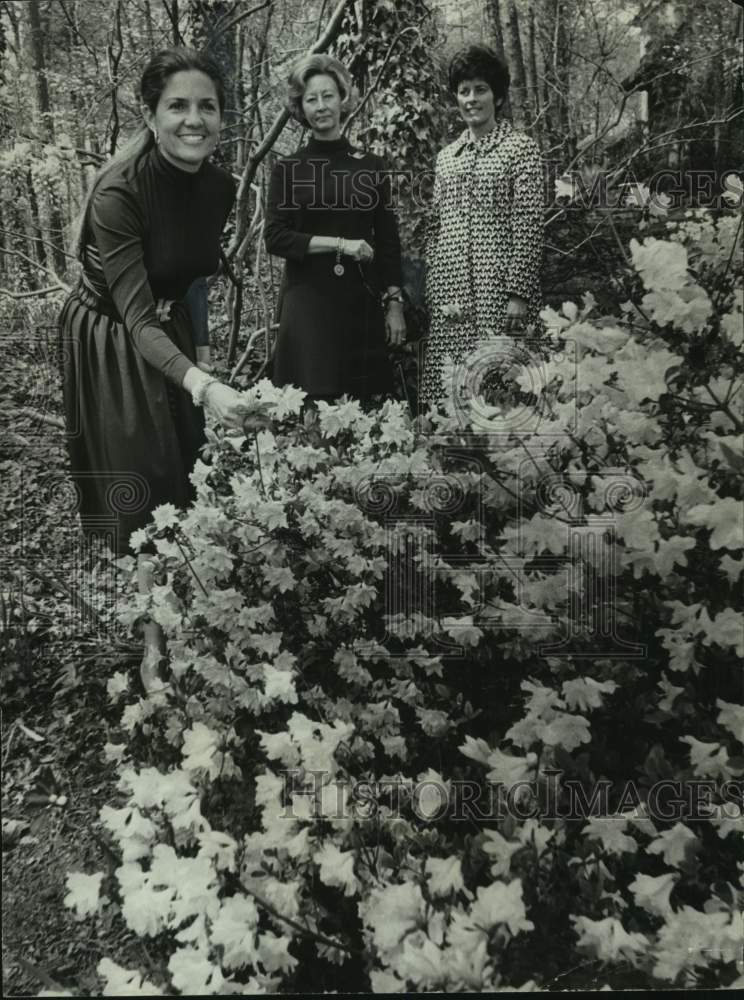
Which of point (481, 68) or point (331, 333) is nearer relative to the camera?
point (481, 68)

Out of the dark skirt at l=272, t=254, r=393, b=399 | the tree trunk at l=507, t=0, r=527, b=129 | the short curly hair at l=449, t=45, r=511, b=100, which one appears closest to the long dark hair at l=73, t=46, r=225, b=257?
the dark skirt at l=272, t=254, r=393, b=399

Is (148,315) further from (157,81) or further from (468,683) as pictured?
(468,683)

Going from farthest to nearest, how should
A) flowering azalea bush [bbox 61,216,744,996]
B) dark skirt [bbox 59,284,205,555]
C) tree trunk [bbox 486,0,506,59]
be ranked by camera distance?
dark skirt [bbox 59,284,205,555]
tree trunk [bbox 486,0,506,59]
flowering azalea bush [bbox 61,216,744,996]

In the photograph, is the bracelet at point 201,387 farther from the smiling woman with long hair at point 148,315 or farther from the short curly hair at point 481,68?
the short curly hair at point 481,68

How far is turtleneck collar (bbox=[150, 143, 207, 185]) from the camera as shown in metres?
1.92

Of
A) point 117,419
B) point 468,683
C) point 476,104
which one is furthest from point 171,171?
point 468,683

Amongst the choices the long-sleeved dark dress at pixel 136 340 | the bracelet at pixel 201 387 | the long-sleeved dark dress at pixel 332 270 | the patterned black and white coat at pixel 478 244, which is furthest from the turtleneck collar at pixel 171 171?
the patterned black and white coat at pixel 478 244

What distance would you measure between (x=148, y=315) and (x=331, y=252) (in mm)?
436

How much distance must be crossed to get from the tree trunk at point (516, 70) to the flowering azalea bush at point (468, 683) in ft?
1.39

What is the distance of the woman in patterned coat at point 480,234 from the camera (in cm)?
192

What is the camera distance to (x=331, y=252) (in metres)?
1.98

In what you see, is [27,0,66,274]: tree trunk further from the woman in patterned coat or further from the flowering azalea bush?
the woman in patterned coat

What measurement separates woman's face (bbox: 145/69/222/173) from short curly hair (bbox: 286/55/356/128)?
167mm

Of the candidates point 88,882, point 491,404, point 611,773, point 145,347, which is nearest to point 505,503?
point 491,404
